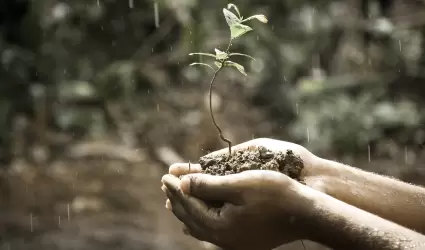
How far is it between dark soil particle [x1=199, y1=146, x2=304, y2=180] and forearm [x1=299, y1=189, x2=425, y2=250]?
149 millimetres

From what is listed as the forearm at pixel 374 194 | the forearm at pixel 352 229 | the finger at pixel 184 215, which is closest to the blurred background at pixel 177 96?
the forearm at pixel 374 194

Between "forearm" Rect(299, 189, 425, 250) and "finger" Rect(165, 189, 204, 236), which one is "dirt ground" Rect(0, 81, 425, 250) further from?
"forearm" Rect(299, 189, 425, 250)

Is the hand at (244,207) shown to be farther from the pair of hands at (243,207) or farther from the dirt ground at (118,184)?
the dirt ground at (118,184)

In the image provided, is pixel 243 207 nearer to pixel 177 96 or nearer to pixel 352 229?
pixel 352 229

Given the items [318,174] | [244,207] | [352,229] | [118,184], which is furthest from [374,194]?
[118,184]

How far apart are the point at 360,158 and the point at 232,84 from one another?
1.10 m

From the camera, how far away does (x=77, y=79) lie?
13.2 feet

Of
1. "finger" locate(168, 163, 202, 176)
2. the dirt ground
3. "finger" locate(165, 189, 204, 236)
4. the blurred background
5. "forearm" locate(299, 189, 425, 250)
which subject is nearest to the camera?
"forearm" locate(299, 189, 425, 250)

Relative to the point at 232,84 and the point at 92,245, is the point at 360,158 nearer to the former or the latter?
the point at 232,84

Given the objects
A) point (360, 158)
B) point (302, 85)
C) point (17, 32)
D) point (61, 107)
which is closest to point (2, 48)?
point (17, 32)

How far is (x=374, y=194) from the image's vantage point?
124 centimetres

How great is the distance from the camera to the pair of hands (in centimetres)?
94

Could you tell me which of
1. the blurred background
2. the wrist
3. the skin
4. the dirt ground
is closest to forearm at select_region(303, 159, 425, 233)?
the wrist

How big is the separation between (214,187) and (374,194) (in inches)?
19.6
